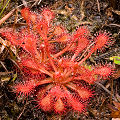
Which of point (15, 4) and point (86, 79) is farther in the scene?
point (15, 4)

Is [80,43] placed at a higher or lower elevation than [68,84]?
higher

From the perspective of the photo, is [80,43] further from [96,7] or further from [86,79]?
[96,7]

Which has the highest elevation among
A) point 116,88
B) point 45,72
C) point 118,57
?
point 45,72

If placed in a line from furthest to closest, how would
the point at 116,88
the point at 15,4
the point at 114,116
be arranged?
the point at 15,4
the point at 116,88
the point at 114,116

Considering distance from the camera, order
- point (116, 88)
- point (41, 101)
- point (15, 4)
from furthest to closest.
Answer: point (15, 4) → point (116, 88) → point (41, 101)

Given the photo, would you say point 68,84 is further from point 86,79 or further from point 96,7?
point 96,7

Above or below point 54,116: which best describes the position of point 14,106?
above

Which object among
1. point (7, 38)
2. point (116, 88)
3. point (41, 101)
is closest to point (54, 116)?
point (41, 101)

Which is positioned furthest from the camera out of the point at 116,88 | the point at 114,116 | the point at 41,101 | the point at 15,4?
the point at 15,4

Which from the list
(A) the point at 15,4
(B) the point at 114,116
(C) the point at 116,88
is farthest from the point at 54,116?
(A) the point at 15,4
